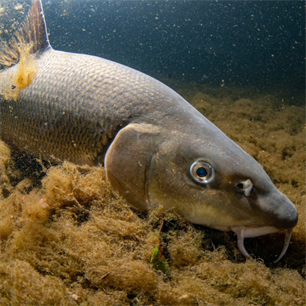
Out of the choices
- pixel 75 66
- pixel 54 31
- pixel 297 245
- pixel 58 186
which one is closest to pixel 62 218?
pixel 58 186

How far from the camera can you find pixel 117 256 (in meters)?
1.82

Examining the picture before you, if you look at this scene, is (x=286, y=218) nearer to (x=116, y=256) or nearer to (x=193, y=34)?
(x=116, y=256)

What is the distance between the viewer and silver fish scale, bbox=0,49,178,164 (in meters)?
2.53

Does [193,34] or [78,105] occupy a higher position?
[78,105]

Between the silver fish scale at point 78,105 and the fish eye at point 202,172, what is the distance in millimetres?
738

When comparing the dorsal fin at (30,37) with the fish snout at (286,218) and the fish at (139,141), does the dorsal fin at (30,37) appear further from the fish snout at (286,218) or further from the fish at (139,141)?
the fish snout at (286,218)

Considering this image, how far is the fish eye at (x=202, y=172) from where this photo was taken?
1.95 metres

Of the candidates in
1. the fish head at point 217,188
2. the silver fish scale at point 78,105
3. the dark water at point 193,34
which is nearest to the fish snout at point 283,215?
the fish head at point 217,188

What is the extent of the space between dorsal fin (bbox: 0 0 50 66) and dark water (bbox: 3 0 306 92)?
132ft

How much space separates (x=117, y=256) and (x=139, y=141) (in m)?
1.10

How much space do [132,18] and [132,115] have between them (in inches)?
2286

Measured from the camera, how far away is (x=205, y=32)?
64.1m

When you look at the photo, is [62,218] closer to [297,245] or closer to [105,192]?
[105,192]

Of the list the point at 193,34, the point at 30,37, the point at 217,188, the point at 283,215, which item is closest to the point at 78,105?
the point at 217,188
